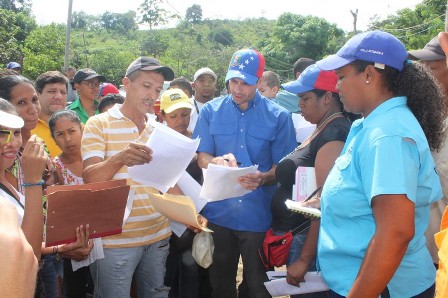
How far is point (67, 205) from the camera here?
2420 millimetres

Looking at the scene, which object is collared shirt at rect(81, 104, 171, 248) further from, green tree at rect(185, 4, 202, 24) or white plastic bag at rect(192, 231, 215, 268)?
green tree at rect(185, 4, 202, 24)

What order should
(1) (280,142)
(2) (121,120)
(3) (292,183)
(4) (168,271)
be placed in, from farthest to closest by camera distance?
(4) (168,271) → (1) (280,142) → (2) (121,120) → (3) (292,183)

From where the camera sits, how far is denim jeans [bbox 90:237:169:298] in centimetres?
291

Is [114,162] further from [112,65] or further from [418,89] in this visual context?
[112,65]

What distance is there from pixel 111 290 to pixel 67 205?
2.61ft

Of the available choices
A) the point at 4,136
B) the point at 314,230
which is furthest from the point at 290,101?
the point at 4,136

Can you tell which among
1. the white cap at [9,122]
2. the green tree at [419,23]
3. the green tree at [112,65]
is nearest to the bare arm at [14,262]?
the white cap at [9,122]

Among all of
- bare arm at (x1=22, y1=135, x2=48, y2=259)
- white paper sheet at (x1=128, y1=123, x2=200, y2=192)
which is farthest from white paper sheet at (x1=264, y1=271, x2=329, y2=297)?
bare arm at (x1=22, y1=135, x2=48, y2=259)

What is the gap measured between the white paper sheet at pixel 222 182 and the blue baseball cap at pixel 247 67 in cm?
81

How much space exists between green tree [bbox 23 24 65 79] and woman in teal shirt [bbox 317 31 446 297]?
19.3 metres

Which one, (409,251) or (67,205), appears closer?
(409,251)

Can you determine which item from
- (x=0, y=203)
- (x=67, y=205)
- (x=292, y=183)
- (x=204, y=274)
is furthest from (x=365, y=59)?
(x=204, y=274)

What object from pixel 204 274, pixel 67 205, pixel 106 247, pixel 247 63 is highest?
pixel 247 63

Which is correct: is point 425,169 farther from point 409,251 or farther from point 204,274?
point 204,274
